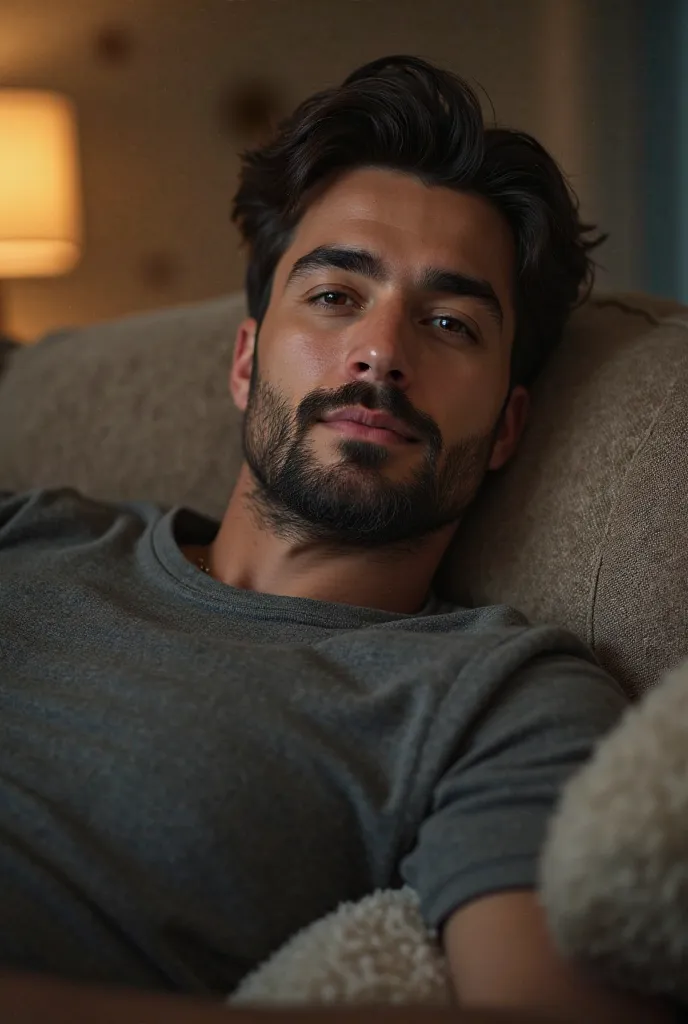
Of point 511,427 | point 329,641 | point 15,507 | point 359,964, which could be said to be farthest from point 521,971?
point 15,507

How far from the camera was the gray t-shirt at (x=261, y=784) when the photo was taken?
28.8 inches

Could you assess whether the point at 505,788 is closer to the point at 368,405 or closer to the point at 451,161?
the point at 368,405

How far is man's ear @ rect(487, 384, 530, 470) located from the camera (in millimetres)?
1197

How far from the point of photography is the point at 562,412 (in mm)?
1155

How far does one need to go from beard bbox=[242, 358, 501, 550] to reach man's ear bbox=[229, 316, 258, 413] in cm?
17

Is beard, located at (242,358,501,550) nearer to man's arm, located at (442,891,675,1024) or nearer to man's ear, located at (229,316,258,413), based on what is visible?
man's ear, located at (229,316,258,413)

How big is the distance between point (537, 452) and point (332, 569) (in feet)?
0.87

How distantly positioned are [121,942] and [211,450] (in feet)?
2.54

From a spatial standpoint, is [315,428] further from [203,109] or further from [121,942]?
[203,109]

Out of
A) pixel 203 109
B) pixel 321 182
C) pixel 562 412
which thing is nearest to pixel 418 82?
pixel 321 182

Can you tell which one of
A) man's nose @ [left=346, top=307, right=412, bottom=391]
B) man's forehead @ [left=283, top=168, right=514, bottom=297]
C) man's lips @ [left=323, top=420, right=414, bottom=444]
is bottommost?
man's lips @ [left=323, top=420, right=414, bottom=444]

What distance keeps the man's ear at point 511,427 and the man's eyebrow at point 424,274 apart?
3.8 inches

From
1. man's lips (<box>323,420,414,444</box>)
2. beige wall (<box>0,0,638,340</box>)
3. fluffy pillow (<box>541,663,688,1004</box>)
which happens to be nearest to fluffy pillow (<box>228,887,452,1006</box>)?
fluffy pillow (<box>541,663,688,1004</box>)

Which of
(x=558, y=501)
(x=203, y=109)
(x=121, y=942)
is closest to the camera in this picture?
(x=121, y=942)
